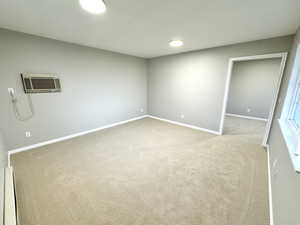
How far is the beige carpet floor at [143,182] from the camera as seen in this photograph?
135 centimetres

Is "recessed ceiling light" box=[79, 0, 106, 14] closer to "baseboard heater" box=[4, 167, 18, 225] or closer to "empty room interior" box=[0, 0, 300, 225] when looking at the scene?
"empty room interior" box=[0, 0, 300, 225]

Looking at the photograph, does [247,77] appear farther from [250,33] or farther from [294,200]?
[294,200]

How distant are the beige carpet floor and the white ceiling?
2.33 m

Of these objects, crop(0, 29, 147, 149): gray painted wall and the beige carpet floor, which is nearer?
the beige carpet floor

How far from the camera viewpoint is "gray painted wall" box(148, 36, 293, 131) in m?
2.84

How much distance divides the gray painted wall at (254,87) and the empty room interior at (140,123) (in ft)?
0.38

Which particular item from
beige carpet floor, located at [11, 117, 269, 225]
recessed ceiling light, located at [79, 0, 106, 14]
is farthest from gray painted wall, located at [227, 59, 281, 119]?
recessed ceiling light, located at [79, 0, 106, 14]

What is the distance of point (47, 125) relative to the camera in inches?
112

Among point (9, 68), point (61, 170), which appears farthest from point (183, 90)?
point (9, 68)

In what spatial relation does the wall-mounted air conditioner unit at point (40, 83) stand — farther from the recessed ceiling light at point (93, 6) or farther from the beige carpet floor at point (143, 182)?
the recessed ceiling light at point (93, 6)

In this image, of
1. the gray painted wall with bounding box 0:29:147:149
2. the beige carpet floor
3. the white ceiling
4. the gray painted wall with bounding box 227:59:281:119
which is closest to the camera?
the beige carpet floor

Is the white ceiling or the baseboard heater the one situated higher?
the white ceiling

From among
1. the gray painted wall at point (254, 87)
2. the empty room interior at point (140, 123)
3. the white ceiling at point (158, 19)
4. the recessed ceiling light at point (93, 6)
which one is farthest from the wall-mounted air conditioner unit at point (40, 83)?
the gray painted wall at point (254, 87)

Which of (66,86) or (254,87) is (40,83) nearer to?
(66,86)
